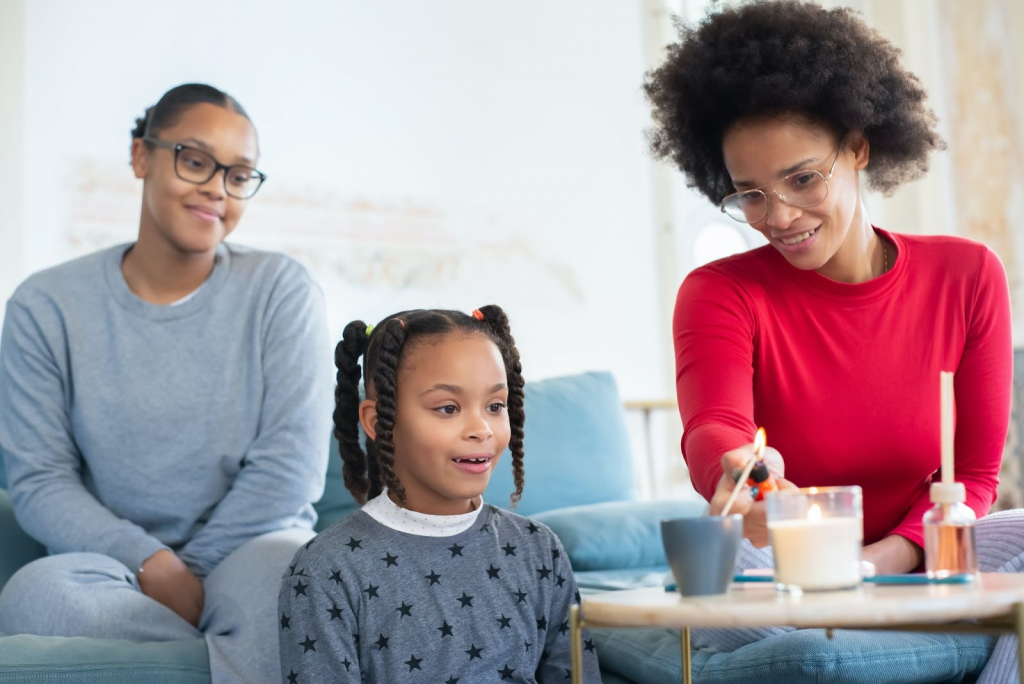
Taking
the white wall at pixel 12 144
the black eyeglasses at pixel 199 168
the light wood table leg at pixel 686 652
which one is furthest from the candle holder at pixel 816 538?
the white wall at pixel 12 144

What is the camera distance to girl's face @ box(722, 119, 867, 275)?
156cm

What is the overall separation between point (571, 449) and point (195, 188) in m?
1.19

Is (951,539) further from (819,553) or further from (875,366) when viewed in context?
(875,366)

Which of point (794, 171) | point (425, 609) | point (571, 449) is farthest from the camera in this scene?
point (571, 449)

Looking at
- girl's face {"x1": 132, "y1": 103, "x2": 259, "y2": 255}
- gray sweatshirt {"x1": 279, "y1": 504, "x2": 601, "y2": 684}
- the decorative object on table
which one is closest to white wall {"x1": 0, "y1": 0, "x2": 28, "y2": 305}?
girl's face {"x1": 132, "y1": 103, "x2": 259, "y2": 255}

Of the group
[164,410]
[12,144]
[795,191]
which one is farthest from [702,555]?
[12,144]

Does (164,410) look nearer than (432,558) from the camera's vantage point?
No

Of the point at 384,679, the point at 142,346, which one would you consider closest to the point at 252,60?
the point at 142,346

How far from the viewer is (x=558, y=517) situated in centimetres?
248

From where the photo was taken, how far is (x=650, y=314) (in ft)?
13.8

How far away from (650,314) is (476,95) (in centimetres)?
105

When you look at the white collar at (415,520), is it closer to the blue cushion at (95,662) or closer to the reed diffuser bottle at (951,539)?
the blue cushion at (95,662)

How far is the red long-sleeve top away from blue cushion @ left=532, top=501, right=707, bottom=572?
2.65 feet

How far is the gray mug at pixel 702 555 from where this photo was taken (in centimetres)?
94
